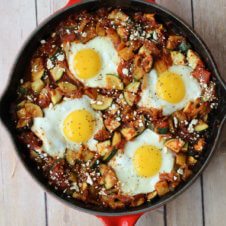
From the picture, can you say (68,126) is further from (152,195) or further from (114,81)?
(152,195)

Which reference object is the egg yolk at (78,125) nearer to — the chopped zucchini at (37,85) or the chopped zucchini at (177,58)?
the chopped zucchini at (37,85)

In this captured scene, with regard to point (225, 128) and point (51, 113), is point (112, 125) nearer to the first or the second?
point (51, 113)

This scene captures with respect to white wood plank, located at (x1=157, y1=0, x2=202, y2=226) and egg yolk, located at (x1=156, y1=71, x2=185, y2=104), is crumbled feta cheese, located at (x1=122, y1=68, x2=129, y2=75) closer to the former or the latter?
egg yolk, located at (x1=156, y1=71, x2=185, y2=104)

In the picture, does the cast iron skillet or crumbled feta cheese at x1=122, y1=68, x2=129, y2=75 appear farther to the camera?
crumbled feta cheese at x1=122, y1=68, x2=129, y2=75

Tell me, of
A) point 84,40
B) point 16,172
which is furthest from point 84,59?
point 16,172

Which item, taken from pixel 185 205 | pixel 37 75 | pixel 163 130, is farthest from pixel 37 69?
pixel 185 205

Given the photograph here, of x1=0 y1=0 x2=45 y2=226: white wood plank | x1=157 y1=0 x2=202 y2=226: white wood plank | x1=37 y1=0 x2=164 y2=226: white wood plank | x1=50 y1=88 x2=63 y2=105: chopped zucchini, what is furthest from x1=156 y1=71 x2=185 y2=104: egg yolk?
x1=0 y1=0 x2=45 y2=226: white wood plank
